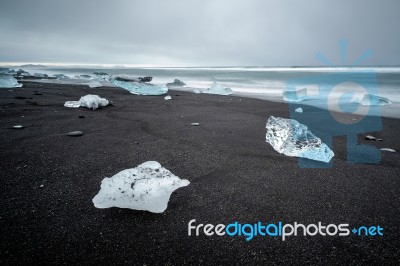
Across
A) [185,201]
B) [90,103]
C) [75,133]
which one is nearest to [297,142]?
[185,201]

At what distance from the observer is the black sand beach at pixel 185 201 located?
41.4 inches

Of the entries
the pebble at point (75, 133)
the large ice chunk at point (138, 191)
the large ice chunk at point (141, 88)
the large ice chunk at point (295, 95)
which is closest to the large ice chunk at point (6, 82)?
the large ice chunk at point (141, 88)

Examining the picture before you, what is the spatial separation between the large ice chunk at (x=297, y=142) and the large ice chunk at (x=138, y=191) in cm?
128

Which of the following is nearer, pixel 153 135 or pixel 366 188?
pixel 366 188

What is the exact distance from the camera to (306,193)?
1.57 metres

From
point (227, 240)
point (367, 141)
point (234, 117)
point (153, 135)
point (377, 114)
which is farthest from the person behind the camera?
point (377, 114)

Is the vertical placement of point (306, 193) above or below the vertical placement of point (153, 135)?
below

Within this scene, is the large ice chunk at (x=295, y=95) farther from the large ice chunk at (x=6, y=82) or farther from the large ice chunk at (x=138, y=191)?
the large ice chunk at (x=6, y=82)

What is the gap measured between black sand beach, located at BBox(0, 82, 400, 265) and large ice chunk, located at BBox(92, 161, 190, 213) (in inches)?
1.9

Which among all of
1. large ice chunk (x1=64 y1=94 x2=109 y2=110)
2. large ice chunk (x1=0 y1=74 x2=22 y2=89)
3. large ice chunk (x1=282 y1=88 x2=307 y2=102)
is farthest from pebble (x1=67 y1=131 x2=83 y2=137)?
large ice chunk (x1=0 y1=74 x2=22 y2=89)

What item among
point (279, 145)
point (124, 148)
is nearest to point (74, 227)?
point (124, 148)

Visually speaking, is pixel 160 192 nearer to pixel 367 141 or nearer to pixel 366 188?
pixel 366 188

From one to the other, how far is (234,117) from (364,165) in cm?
218

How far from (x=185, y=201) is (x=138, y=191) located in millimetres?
305
